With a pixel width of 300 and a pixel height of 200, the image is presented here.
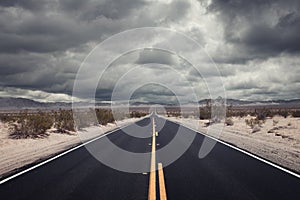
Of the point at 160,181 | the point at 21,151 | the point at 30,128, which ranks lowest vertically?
the point at 21,151

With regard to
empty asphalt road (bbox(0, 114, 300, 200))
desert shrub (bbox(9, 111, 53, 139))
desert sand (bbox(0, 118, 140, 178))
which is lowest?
desert sand (bbox(0, 118, 140, 178))

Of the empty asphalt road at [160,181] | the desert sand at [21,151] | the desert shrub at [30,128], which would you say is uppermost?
the desert shrub at [30,128]

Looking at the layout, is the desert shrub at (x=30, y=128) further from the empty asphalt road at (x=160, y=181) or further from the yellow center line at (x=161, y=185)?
the yellow center line at (x=161, y=185)

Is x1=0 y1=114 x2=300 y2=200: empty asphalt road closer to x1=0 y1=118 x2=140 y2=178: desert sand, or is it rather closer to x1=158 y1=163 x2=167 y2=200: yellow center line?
x1=158 y1=163 x2=167 y2=200: yellow center line

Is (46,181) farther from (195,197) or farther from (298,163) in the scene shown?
(298,163)

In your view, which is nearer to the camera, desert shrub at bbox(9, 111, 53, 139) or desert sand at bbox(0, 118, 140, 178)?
desert sand at bbox(0, 118, 140, 178)

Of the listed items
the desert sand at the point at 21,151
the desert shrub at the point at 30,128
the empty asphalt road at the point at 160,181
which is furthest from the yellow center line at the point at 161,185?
the desert shrub at the point at 30,128

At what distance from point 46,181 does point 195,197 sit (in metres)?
3.70

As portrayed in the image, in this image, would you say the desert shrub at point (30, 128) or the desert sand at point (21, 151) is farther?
the desert shrub at point (30, 128)

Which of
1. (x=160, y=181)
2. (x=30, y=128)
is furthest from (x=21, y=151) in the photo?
(x=160, y=181)

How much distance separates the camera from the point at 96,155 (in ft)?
35.7

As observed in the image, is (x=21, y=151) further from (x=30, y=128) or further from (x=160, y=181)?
(x=160, y=181)

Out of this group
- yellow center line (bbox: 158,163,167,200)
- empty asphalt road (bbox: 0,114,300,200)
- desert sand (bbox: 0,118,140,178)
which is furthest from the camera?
desert sand (bbox: 0,118,140,178)

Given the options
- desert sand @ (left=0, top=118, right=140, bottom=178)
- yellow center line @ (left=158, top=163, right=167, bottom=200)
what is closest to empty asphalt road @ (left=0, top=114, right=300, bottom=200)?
yellow center line @ (left=158, top=163, right=167, bottom=200)
